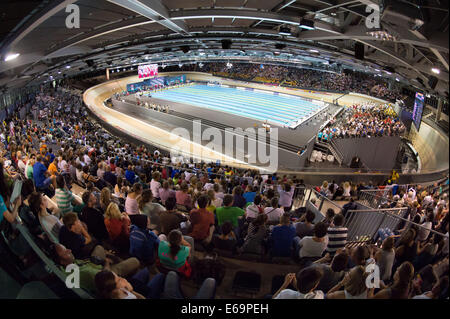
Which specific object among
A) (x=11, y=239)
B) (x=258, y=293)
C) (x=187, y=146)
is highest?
(x=11, y=239)

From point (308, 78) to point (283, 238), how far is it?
125 feet

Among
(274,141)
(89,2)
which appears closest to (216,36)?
(89,2)

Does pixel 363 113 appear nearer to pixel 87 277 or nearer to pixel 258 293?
pixel 258 293

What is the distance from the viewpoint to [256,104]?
28125 mm

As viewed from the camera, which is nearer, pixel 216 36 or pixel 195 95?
pixel 216 36

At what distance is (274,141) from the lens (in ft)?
50.5

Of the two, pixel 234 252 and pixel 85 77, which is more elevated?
pixel 85 77

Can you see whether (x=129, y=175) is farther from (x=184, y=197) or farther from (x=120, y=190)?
(x=184, y=197)

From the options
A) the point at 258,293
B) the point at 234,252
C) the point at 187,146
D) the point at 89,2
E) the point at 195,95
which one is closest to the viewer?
the point at 258,293

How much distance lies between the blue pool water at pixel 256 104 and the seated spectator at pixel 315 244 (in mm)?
17517

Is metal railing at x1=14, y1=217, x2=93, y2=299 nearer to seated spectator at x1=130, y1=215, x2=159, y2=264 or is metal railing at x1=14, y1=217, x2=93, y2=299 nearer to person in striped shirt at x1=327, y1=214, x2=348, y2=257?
seated spectator at x1=130, y1=215, x2=159, y2=264

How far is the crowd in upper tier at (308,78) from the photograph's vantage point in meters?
27.7
